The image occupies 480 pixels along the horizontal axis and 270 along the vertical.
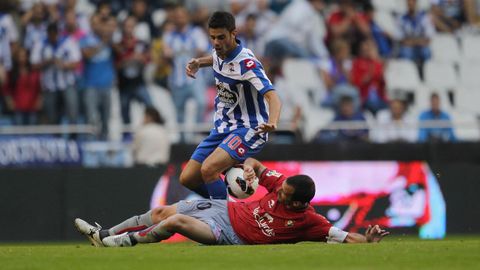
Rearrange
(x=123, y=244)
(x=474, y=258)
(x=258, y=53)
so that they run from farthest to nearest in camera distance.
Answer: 1. (x=258, y=53)
2. (x=123, y=244)
3. (x=474, y=258)

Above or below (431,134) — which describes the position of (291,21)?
above

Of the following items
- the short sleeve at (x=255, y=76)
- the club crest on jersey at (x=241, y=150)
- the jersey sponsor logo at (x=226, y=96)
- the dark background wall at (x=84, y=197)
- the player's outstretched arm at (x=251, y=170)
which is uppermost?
the short sleeve at (x=255, y=76)

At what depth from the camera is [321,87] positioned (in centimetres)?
1959

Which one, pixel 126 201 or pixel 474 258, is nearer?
pixel 474 258

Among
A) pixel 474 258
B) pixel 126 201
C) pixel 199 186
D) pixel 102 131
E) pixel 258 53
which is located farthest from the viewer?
pixel 258 53

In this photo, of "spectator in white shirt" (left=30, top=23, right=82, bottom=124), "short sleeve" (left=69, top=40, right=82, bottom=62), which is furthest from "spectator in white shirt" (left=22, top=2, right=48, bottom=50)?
"short sleeve" (left=69, top=40, right=82, bottom=62)

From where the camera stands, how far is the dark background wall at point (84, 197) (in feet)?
51.1

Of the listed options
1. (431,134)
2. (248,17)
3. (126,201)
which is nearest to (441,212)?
(431,134)

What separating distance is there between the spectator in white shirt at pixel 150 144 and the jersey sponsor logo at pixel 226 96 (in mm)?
5955

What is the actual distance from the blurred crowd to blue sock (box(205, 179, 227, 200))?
21.2 feet

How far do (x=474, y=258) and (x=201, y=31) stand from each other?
11329 millimetres

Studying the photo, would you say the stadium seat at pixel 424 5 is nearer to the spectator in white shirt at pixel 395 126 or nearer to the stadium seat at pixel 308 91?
the spectator in white shirt at pixel 395 126

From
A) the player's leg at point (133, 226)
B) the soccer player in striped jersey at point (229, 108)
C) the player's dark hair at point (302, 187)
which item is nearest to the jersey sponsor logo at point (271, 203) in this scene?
the player's dark hair at point (302, 187)

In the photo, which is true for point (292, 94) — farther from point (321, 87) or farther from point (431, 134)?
point (431, 134)
